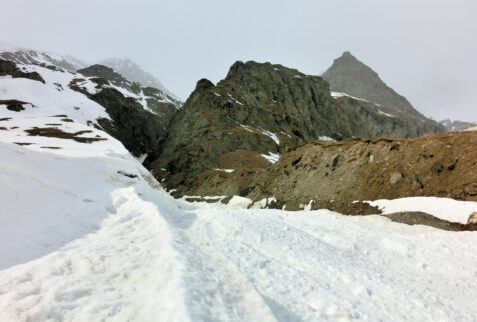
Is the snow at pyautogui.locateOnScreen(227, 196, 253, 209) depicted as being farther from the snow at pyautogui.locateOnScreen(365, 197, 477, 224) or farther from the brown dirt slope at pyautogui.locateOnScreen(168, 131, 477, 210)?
the snow at pyautogui.locateOnScreen(365, 197, 477, 224)

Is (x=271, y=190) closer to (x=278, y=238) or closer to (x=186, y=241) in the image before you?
(x=278, y=238)

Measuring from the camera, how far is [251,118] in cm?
8062

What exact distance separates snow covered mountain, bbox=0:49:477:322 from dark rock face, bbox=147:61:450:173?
4860 centimetres

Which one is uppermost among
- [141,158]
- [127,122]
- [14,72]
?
[14,72]

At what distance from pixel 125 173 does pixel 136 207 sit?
10.3m

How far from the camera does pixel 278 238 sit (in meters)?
10.5

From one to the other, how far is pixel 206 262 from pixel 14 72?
124344 mm

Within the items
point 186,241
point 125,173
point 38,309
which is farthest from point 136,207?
point 125,173

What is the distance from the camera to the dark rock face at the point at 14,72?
292 feet

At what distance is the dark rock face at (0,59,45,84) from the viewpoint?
8888cm

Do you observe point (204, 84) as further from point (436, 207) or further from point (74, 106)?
point (436, 207)

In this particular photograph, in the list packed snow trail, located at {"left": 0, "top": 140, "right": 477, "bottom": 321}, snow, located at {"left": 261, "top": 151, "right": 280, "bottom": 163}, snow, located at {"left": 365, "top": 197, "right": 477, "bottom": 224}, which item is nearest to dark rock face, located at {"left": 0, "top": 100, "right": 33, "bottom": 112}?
snow, located at {"left": 261, "top": 151, "right": 280, "bottom": 163}

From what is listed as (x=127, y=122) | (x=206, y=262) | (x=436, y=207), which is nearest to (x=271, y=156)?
(x=436, y=207)

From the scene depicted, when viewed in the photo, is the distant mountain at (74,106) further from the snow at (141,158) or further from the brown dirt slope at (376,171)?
the brown dirt slope at (376,171)
